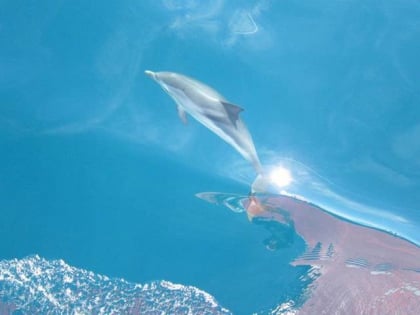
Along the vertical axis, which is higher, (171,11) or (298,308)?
(171,11)

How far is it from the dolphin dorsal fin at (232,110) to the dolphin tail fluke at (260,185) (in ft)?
3.73

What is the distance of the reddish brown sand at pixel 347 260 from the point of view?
3826 mm

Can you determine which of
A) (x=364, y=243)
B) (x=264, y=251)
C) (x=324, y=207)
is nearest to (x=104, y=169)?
(x=264, y=251)

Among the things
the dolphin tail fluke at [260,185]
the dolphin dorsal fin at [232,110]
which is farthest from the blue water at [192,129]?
the dolphin dorsal fin at [232,110]

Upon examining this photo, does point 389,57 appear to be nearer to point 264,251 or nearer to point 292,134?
point 292,134

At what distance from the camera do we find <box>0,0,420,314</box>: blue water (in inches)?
146

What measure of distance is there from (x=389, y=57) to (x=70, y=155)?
7.98 feet

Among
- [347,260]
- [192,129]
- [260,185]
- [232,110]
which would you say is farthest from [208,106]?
[347,260]

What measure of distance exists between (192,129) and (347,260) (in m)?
1.56

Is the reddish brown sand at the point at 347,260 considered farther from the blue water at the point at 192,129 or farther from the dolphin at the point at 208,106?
the dolphin at the point at 208,106

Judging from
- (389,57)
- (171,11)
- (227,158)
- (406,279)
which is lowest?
(406,279)

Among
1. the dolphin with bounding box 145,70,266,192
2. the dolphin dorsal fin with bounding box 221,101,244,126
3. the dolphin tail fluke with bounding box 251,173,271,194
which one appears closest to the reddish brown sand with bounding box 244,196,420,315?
the dolphin tail fluke with bounding box 251,173,271,194

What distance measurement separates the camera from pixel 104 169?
3.81 metres

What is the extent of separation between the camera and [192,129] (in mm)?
3834
